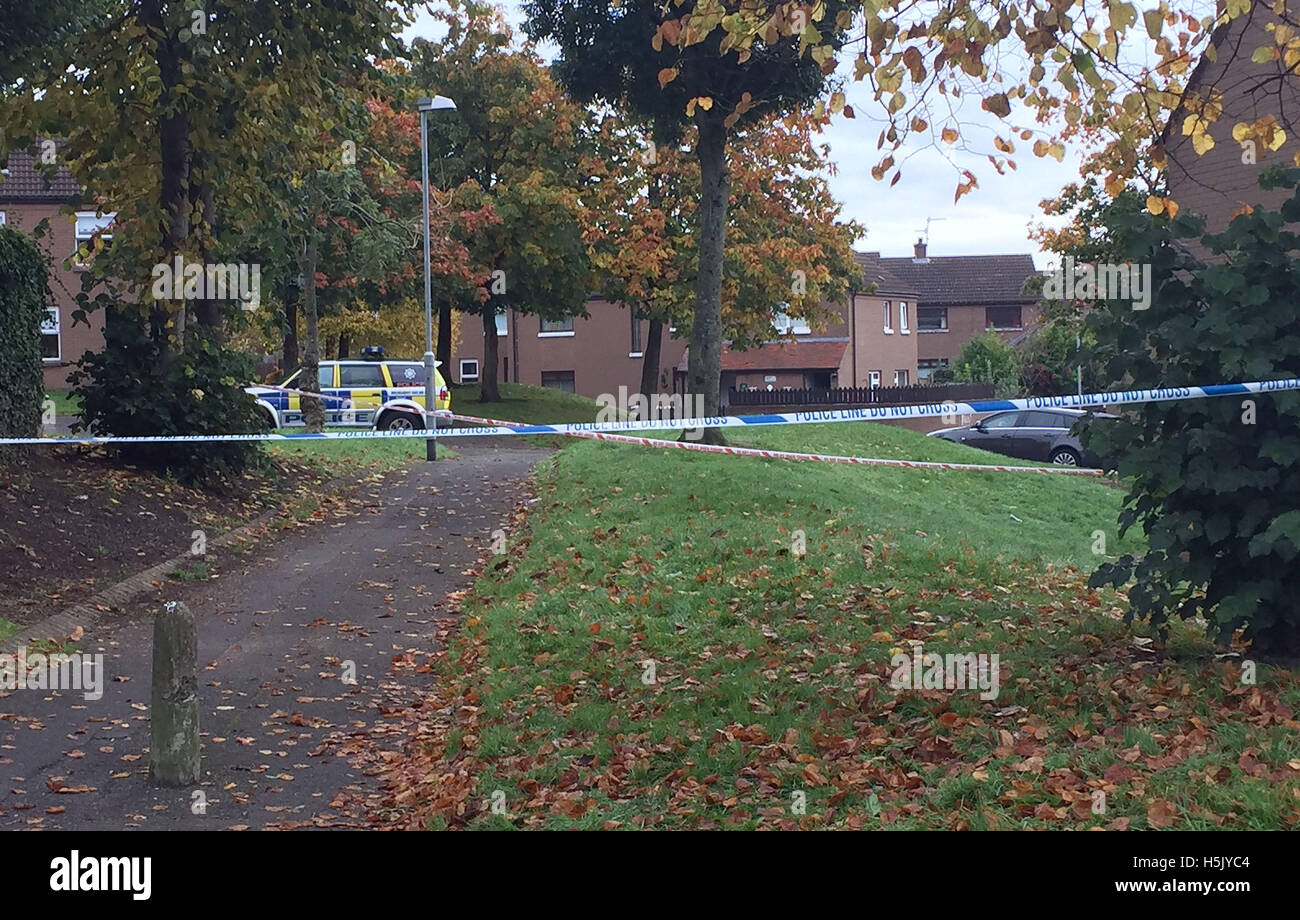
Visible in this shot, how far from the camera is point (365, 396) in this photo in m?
30.4

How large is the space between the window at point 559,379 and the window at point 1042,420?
2869 centimetres

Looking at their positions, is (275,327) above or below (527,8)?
below

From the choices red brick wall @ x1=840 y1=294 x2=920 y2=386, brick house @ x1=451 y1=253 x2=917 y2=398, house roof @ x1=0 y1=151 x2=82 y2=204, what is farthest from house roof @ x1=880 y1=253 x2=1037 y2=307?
house roof @ x1=0 y1=151 x2=82 y2=204

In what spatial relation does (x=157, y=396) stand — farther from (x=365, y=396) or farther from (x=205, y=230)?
(x=365, y=396)

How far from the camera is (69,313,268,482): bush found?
14.9 m

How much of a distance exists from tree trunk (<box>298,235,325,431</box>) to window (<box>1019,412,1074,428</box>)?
1692cm

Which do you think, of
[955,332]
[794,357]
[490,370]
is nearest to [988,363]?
[794,357]

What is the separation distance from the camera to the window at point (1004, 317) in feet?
238

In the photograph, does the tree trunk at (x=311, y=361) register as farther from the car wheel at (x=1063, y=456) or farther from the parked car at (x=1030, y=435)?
the car wheel at (x=1063, y=456)

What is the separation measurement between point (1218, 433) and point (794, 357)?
51713 mm

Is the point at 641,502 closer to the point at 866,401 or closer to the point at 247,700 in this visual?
the point at 247,700
